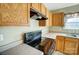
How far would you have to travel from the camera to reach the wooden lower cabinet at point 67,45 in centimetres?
288

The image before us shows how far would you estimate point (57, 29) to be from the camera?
3887 mm

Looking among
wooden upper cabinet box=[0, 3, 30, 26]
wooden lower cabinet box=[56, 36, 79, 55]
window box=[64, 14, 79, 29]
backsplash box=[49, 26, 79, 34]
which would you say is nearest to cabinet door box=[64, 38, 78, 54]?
wooden lower cabinet box=[56, 36, 79, 55]

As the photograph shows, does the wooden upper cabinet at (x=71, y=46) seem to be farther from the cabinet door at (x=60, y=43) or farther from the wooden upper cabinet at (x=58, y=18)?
the wooden upper cabinet at (x=58, y=18)

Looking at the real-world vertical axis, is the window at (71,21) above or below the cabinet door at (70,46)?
above

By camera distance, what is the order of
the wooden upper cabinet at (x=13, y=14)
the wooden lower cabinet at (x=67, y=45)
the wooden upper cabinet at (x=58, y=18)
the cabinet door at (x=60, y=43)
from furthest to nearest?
the wooden upper cabinet at (x=58, y=18) → the cabinet door at (x=60, y=43) → the wooden lower cabinet at (x=67, y=45) → the wooden upper cabinet at (x=13, y=14)

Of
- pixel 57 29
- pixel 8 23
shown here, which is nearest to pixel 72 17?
pixel 57 29

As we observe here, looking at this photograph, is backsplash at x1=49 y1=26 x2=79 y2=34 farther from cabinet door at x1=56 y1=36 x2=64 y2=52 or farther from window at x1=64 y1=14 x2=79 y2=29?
cabinet door at x1=56 y1=36 x2=64 y2=52

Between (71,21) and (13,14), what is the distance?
285 cm

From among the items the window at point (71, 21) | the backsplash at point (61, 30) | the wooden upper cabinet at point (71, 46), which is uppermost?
the window at point (71, 21)

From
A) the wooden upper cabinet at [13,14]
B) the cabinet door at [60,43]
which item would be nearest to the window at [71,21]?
the cabinet door at [60,43]

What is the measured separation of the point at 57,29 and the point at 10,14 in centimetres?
295

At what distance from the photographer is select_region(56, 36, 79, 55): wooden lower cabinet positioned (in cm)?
288
